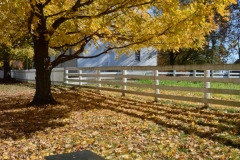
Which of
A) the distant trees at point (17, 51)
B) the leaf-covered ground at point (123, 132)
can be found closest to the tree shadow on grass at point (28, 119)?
the leaf-covered ground at point (123, 132)

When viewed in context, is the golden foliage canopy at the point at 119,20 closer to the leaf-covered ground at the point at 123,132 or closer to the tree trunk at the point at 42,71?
the tree trunk at the point at 42,71

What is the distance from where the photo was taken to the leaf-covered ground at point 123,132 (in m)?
4.87

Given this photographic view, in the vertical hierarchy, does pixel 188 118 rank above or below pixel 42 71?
below

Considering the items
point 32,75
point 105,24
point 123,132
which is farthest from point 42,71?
point 32,75

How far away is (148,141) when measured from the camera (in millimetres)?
5426

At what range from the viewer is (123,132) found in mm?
6133

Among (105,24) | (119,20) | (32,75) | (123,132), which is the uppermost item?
(119,20)

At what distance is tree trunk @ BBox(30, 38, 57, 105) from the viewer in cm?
992

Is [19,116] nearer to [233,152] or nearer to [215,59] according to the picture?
[233,152]

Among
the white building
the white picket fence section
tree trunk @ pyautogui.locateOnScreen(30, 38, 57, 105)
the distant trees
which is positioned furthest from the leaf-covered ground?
the white building

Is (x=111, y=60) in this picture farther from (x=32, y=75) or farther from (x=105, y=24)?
(x=105, y=24)

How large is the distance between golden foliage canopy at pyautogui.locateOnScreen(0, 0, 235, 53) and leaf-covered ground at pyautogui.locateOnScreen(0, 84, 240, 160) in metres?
2.38

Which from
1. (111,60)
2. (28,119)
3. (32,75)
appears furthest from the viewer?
(111,60)

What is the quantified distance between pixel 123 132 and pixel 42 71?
16.1ft
